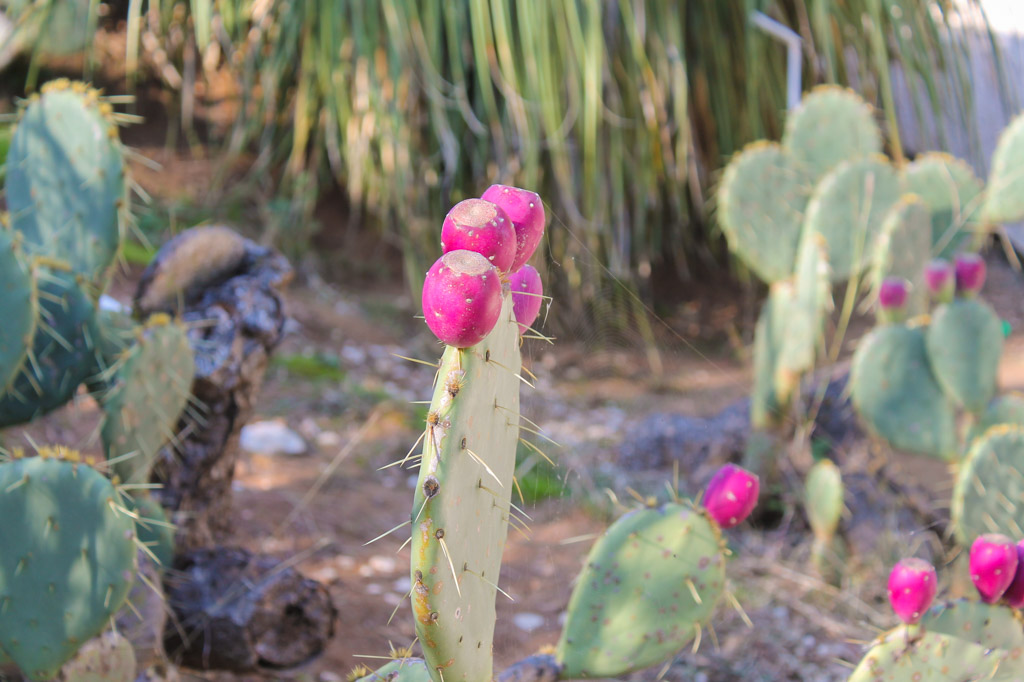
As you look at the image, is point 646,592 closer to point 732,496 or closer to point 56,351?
point 732,496

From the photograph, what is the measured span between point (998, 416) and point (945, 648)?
105 cm

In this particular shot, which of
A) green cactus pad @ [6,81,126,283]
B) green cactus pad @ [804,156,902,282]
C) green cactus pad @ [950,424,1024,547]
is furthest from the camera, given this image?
green cactus pad @ [804,156,902,282]

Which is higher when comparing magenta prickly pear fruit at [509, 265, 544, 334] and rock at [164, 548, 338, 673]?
magenta prickly pear fruit at [509, 265, 544, 334]

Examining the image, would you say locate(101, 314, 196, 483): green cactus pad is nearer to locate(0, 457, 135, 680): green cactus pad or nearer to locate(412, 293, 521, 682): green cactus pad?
locate(0, 457, 135, 680): green cactus pad

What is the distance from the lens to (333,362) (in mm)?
2592

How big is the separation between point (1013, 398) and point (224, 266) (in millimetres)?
1631

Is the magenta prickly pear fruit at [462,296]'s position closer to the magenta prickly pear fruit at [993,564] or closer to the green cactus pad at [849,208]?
the magenta prickly pear fruit at [993,564]

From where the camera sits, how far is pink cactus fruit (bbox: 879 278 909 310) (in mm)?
1884

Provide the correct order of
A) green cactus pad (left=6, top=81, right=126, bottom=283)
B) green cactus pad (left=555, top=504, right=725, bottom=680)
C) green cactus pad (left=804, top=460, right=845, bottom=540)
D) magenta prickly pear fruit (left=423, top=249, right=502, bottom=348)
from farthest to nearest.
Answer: green cactus pad (left=804, top=460, right=845, bottom=540)
green cactus pad (left=6, top=81, right=126, bottom=283)
green cactus pad (left=555, top=504, right=725, bottom=680)
magenta prickly pear fruit (left=423, top=249, right=502, bottom=348)

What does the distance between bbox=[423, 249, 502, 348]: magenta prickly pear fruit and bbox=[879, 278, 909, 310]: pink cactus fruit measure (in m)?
1.54

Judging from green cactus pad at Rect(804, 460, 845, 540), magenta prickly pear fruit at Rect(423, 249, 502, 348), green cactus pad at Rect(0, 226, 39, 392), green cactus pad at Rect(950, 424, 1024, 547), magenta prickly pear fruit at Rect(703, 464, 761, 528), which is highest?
magenta prickly pear fruit at Rect(423, 249, 502, 348)

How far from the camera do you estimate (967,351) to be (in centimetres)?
180

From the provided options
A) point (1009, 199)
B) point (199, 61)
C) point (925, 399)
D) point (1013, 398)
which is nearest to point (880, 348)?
point (925, 399)

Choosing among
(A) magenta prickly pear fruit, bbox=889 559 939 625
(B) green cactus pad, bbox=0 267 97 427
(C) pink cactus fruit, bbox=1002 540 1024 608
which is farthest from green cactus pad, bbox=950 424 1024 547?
(B) green cactus pad, bbox=0 267 97 427
